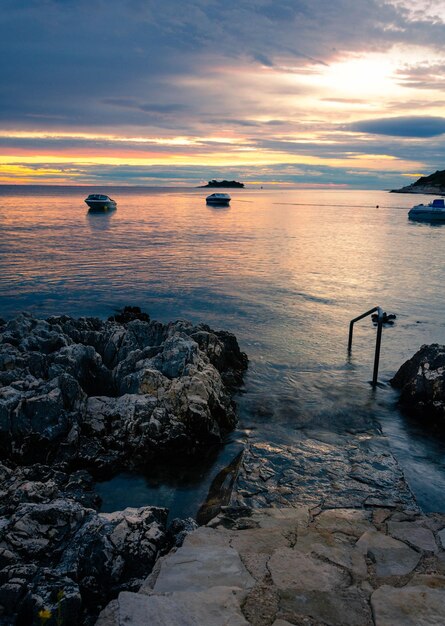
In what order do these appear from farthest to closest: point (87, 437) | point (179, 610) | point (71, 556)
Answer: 1. point (87, 437)
2. point (71, 556)
3. point (179, 610)

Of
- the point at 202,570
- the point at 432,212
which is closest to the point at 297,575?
the point at 202,570

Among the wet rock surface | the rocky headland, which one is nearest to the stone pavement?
the rocky headland

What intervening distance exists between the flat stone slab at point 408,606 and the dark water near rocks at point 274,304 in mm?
3343

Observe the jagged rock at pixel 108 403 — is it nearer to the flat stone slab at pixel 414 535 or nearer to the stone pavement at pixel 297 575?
the stone pavement at pixel 297 575

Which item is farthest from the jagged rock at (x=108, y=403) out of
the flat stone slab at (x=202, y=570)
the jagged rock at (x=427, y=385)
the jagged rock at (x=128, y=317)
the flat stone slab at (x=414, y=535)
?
the jagged rock at (x=128, y=317)

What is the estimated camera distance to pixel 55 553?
5684 mm

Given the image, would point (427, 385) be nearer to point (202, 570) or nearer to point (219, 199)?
point (202, 570)

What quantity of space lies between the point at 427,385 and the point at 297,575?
749cm

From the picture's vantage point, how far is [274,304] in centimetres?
2391

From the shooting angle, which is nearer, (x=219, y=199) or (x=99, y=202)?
(x=99, y=202)

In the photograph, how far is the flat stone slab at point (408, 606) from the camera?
13.6 feet

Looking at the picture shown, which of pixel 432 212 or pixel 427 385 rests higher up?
pixel 432 212

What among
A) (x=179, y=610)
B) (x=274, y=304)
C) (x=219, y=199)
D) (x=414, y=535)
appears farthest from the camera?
(x=219, y=199)

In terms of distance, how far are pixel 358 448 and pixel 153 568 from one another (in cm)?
529
